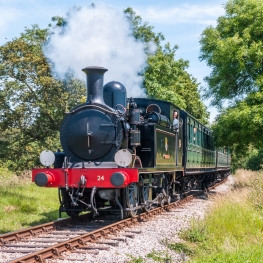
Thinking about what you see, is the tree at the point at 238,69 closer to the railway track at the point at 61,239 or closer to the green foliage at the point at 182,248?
the railway track at the point at 61,239

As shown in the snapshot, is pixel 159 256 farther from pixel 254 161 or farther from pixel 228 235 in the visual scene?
pixel 254 161

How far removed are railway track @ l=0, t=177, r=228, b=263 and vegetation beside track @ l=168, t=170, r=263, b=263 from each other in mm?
1148

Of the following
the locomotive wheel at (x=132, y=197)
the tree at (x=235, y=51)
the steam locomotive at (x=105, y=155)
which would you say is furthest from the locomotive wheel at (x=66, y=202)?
the tree at (x=235, y=51)

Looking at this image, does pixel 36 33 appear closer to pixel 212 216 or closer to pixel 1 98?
pixel 1 98

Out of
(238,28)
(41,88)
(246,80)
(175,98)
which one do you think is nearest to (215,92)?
(246,80)

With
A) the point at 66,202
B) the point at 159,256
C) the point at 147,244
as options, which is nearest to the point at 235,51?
the point at 66,202

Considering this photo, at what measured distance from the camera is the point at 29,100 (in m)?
23.2

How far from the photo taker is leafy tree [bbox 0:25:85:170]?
22516 millimetres

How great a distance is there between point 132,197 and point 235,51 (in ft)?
29.7

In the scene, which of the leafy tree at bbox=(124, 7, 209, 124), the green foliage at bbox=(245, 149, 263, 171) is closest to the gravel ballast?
the leafy tree at bbox=(124, 7, 209, 124)

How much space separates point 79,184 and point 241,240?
3.33 meters

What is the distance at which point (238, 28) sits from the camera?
1756 centimetres

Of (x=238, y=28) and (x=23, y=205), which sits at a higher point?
(x=238, y=28)

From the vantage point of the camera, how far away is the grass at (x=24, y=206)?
1014cm
